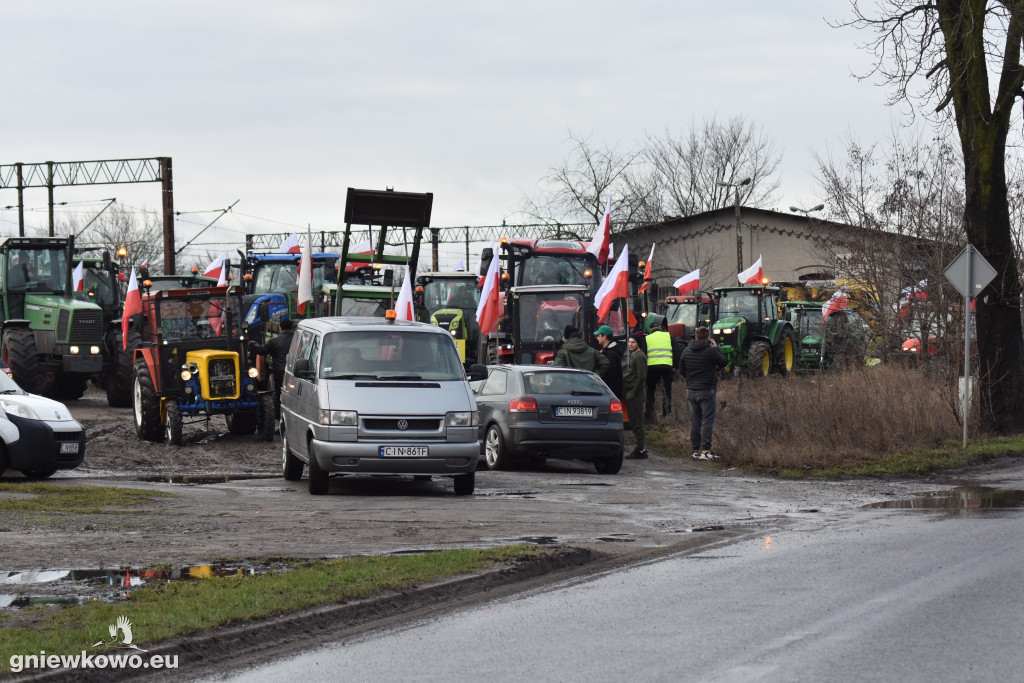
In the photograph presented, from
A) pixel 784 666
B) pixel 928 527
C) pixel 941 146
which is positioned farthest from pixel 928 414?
pixel 784 666

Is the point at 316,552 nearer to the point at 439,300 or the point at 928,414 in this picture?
the point at 928,414

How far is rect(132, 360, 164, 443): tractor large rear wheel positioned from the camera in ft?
69.8

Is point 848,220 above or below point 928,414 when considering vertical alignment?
above

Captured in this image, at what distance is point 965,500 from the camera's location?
13977mm

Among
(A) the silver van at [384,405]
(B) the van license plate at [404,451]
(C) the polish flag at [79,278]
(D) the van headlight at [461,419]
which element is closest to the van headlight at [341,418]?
(A) the silver van at [384,405]

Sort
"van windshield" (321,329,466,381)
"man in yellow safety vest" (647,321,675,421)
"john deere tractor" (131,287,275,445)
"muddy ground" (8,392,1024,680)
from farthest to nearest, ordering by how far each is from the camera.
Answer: "man in yellow safety vest" (647,321,675,421) < "john deere tractor" (131,287,275,445) < "van windshield" (321,329,466,381) < "muddy ground" (8,392,1024,680)

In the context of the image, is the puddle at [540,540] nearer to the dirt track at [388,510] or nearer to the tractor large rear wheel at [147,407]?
the dirt track at [388,510]

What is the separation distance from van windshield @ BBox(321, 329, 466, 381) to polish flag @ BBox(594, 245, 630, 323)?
8148 millimetres

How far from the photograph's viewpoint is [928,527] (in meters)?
11.7

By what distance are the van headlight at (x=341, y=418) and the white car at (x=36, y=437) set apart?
4058 millimetres

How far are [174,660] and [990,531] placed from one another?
7297mm

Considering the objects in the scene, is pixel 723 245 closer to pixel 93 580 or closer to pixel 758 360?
pixel 758 360

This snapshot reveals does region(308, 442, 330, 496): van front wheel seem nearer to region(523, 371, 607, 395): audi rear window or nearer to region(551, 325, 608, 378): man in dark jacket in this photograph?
region(523, 371, 607, 395): audi rear window

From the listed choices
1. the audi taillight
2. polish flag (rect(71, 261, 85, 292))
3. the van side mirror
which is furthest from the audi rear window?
polish flag (rect(71, 261, 85, 292))
